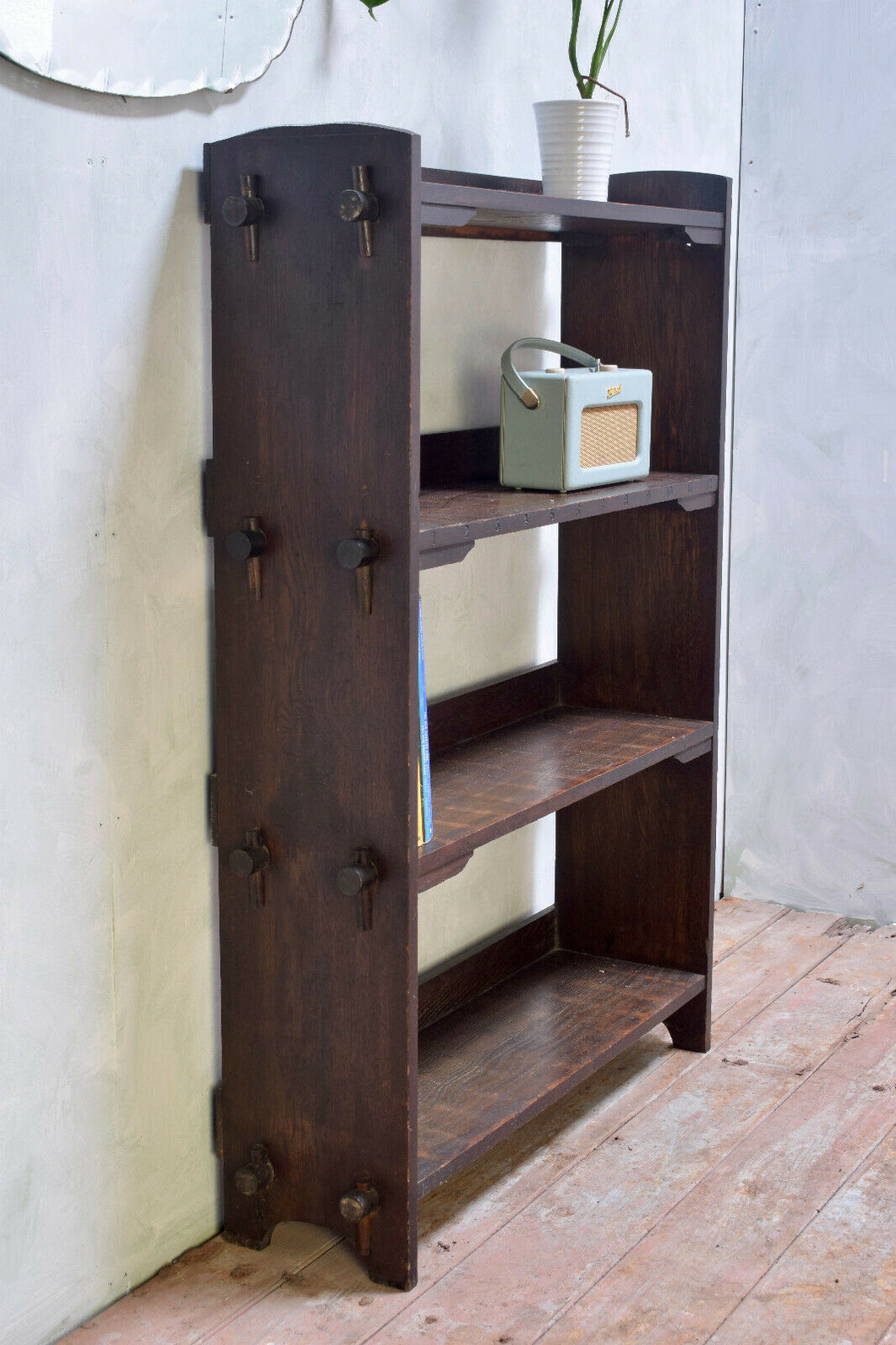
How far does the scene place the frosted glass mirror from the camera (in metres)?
1.86

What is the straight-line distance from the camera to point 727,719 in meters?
4.01

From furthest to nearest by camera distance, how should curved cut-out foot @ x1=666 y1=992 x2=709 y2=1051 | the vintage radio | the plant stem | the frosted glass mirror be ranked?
curved cut-out foot @ x1=666 y1=992 x2=709 y2=1051 → the plant stem → the vintage radio → the frosted glass mirror

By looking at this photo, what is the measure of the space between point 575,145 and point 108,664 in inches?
48.7

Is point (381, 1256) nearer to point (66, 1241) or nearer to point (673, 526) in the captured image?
point (66, 1241)

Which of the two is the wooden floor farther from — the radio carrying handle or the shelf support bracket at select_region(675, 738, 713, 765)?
the radio carrying handle

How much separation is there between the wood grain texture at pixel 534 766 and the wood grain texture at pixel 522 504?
43 centimetres

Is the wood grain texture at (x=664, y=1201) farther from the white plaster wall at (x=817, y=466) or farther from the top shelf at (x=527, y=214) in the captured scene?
the top shelf at (x=527, y=214)

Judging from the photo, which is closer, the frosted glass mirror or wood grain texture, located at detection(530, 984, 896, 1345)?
the frosted glass mirror

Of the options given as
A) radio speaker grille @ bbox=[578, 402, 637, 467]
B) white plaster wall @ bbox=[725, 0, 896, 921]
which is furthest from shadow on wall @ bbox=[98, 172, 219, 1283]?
white plaster wall @ bbox=[725, 0, 896, 921]

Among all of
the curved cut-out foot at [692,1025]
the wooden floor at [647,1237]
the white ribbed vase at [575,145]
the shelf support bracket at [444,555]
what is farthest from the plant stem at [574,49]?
the wooden floor at [647,1237]

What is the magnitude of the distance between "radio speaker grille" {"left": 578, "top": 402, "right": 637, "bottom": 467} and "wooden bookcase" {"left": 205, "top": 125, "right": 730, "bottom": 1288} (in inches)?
3.0

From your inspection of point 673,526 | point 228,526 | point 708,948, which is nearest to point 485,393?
point 673,526

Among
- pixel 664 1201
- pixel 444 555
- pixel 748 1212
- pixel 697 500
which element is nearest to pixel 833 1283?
pixel 748 1212

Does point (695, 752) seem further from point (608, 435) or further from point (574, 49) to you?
point (574, 49)
